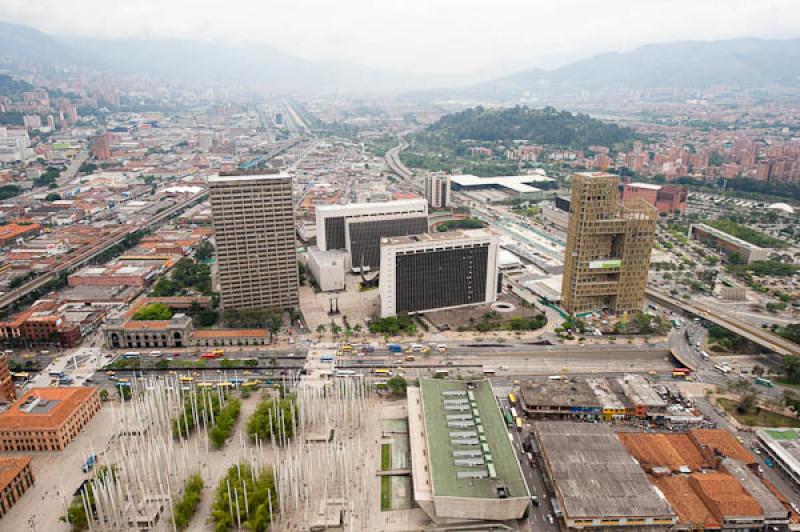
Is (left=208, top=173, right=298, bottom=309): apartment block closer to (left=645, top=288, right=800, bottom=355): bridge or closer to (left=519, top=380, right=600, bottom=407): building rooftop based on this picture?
(left=519, top=380, right=600, bottom=407): building rooftop

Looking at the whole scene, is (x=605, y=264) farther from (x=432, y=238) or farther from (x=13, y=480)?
(x=13, y=480)

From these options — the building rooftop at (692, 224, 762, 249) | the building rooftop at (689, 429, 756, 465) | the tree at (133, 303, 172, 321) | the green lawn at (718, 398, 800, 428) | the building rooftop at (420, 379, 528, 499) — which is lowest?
the green lawn at (718, 398, 800, 428)

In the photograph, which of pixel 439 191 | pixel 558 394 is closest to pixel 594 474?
pixel 558 394

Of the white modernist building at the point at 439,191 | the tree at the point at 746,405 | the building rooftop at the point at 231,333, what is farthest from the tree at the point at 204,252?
the tree at the point at 746,405

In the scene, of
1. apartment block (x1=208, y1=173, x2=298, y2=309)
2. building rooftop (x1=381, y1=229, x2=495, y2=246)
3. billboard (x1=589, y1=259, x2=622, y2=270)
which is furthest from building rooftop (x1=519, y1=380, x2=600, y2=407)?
apartment block (x1=208, y1=173, x2=298, y2=309)

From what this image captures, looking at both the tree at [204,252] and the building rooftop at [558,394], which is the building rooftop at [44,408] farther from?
the tree at [204,252]
